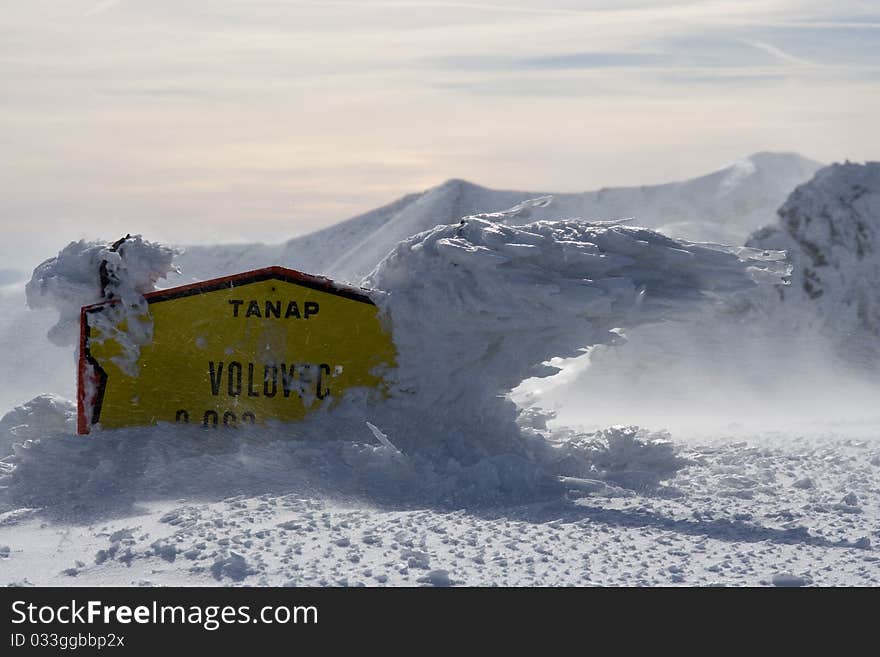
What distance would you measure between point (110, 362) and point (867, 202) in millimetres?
15229

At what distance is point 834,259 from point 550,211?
9607mm

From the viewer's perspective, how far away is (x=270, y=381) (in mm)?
9781

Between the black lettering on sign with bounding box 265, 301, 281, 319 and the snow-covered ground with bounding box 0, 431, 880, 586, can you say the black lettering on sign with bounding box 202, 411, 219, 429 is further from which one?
the snow-covered ground with bounding box 0, 431, 880, 586

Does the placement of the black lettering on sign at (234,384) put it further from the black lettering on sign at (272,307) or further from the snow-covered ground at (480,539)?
the snow-covered ground at (480,539)

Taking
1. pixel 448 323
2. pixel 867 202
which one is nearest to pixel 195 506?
pixel 448 323

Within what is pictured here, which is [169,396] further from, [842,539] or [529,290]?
[842,539]

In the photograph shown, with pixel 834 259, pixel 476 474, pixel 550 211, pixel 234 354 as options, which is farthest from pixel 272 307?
pixel 550 211

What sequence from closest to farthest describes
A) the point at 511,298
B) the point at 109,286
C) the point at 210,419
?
the point at 511,298, the point at 210,419, the point at 109,286

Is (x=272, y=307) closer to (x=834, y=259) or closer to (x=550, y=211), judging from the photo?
(x=834, y=259)

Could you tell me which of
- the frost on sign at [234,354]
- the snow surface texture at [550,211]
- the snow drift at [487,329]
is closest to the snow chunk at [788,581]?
the snow drift at [487,329]

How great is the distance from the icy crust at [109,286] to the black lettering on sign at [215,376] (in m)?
0.56

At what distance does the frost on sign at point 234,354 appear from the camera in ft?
32.0

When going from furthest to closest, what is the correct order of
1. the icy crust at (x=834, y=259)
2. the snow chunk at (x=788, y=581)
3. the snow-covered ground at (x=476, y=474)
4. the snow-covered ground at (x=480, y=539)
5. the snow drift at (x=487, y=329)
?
the icy crust at (x=834, y=259), the snow drift at (x=487, y=329), the snow-covered ground at (x=476, y=474), the snow-covered ground at (x=480, y=539), the snow chunk at (x=788, y=581)

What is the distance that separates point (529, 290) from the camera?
954 cm
